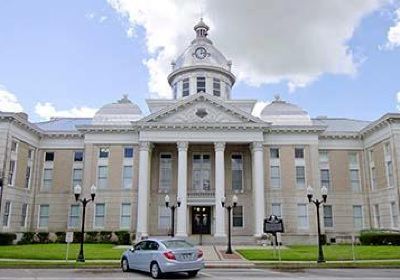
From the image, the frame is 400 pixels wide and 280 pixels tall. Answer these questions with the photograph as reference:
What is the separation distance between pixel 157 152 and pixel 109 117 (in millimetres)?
6625

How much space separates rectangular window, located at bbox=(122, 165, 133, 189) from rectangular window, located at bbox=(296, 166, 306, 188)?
1700cm

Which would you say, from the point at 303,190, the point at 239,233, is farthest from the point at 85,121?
the point at 303,190

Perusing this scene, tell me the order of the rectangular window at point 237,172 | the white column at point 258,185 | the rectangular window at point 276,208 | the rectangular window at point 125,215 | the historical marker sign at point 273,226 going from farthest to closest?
the rectangular window at point 237,172 → the rectangular window at point 276,208 → the rectangular window at point 125,215 → the white column at point 258,185 → the historical marker sign at point 273,226

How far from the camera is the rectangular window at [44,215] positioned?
4291 cm

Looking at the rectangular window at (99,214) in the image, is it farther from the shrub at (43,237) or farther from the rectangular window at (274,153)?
the rectangular window at (274,153)

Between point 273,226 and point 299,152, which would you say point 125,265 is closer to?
point 273,226

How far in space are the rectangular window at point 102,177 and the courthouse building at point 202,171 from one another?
15cm

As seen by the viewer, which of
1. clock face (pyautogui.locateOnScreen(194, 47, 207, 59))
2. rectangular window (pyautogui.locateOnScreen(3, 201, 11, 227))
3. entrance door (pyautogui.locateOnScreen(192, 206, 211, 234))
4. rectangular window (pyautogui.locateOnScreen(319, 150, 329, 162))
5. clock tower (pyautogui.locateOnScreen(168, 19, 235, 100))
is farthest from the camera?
clock face (pyautogui.locateOnScreen(194, 47, 207, 59))

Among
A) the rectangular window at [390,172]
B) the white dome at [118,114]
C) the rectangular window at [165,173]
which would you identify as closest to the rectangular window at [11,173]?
the white dome at [118,114]

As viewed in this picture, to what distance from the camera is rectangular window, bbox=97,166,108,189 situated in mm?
42362

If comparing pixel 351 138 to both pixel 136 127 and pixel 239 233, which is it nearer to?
pixel 239 233

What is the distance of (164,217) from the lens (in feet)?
140

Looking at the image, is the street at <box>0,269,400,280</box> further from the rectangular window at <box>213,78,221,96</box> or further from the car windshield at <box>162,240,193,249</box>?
the rectangular window at <box>213,78,221,96</box>

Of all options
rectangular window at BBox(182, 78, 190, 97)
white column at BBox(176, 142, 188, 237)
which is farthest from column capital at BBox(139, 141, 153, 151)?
rectangular window at BBox(182, 78, 190, 97)
